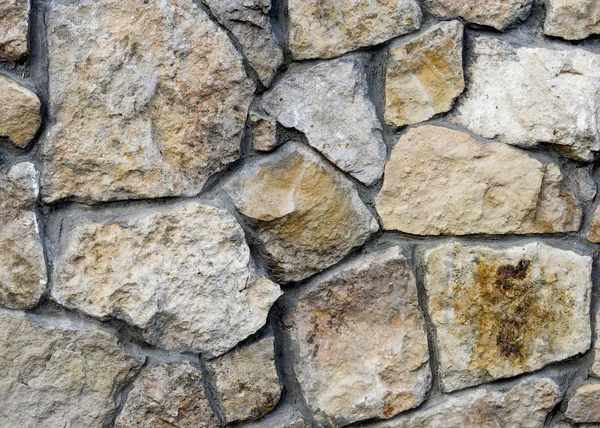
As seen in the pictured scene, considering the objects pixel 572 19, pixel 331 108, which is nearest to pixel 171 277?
pixel 331 108

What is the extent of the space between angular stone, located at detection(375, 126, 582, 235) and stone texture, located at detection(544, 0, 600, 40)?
0.26 meters

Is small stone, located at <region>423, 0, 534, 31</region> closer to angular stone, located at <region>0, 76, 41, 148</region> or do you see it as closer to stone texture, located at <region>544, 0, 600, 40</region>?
stone texture, located at <region>544, 0, 600, 40</region>

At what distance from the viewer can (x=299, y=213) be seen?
1384 millimetres

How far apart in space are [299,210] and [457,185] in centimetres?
33

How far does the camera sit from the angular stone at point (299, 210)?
1.37m

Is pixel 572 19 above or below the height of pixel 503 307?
above

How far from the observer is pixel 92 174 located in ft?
4.29

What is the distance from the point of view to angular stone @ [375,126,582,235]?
4.68 ft

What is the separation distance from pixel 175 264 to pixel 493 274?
65 cm

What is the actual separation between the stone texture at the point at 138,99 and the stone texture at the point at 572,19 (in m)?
0.63

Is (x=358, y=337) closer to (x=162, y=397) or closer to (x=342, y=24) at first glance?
(x=162, y=397)

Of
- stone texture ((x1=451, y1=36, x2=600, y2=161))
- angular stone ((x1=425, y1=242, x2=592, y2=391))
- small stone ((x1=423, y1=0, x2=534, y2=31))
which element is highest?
small stone ((x1=423, y1=0, x2=534, y2=31))

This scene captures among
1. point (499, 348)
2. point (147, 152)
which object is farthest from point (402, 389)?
point (147, 152)

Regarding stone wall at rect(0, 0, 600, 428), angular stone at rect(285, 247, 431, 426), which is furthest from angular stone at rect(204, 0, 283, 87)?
angular stone at rect(285, 247, 431, 426)
